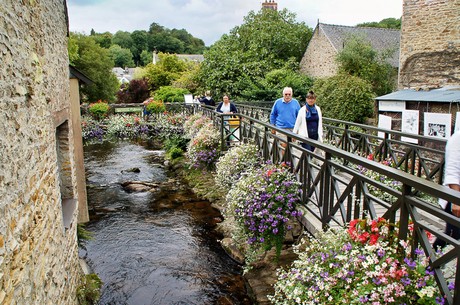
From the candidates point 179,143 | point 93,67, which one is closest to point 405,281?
point 179,143

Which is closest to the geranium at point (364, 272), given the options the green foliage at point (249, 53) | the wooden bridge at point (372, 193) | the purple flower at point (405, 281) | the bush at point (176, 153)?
the purple flower at point (405, 281)

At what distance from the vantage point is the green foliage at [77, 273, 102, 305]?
5.48m

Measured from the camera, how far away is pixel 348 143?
26.3 feet

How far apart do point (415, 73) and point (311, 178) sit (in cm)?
1026

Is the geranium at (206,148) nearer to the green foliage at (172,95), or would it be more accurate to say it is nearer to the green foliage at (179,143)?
the green foliage at (179,143)

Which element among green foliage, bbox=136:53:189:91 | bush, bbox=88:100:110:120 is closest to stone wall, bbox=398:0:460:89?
bush, bbox=88:100:110:120

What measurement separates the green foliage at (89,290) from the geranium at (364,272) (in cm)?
A: 319

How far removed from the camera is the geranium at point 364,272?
2809 millimetres

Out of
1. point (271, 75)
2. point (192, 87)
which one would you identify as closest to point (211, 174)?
point (271, 75)

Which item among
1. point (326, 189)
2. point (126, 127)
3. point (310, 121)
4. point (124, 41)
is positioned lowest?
point (126, 127)

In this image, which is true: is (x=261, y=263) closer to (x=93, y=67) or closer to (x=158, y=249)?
(x=158, y=249)

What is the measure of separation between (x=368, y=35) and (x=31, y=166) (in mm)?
29121

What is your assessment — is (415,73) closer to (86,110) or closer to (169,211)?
(169,211)

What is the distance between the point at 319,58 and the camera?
87.8 ft
